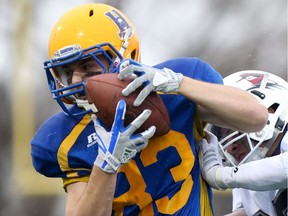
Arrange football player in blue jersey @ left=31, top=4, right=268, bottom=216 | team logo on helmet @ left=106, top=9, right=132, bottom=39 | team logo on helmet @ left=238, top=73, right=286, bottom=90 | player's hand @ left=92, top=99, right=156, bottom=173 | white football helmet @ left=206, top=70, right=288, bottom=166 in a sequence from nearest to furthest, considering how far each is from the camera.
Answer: player's hand @ left=92, top=99, right=156, bottom=173
football player in blue jersey @ left=31, top=4, right=268, bottom=216
team logo on helmet @ left=106, top=9, right=132, bottom=39
white football helmet @ left=206, top=70, right=288, bottom=166
team logo on helmet @ left=238, top=73, right=286, bottom=90

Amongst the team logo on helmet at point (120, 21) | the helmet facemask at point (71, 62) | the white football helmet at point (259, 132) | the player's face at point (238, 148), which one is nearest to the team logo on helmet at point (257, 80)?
the white football helmet at point (259, 132)

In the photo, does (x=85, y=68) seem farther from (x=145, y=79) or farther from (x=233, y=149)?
(x=233, y=149)

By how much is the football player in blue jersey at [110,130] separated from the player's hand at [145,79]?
30 mm

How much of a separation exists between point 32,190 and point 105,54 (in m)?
2.96

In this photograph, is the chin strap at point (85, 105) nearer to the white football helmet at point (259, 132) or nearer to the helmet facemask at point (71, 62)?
the helmet facemask at point (71, 62)

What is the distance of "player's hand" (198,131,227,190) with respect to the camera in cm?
277

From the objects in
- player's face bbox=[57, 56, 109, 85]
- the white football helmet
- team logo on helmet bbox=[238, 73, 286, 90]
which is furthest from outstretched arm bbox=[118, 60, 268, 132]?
team logo on helmet bbox=[238, 73, 286, 90]

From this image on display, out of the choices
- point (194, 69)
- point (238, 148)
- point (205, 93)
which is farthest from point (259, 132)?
point (205, 93)

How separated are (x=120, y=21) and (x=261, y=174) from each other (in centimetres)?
68

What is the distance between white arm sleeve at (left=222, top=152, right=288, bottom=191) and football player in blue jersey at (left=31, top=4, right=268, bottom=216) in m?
0.12

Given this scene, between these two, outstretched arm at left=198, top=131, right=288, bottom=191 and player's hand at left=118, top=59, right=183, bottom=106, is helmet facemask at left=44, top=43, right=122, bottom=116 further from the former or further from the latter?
outstretched arm at left=198, top=131, right=288, bottom=191

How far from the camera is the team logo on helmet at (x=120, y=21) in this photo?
2689 mm

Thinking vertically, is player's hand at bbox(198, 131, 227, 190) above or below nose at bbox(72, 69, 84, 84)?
below

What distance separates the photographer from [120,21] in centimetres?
272
